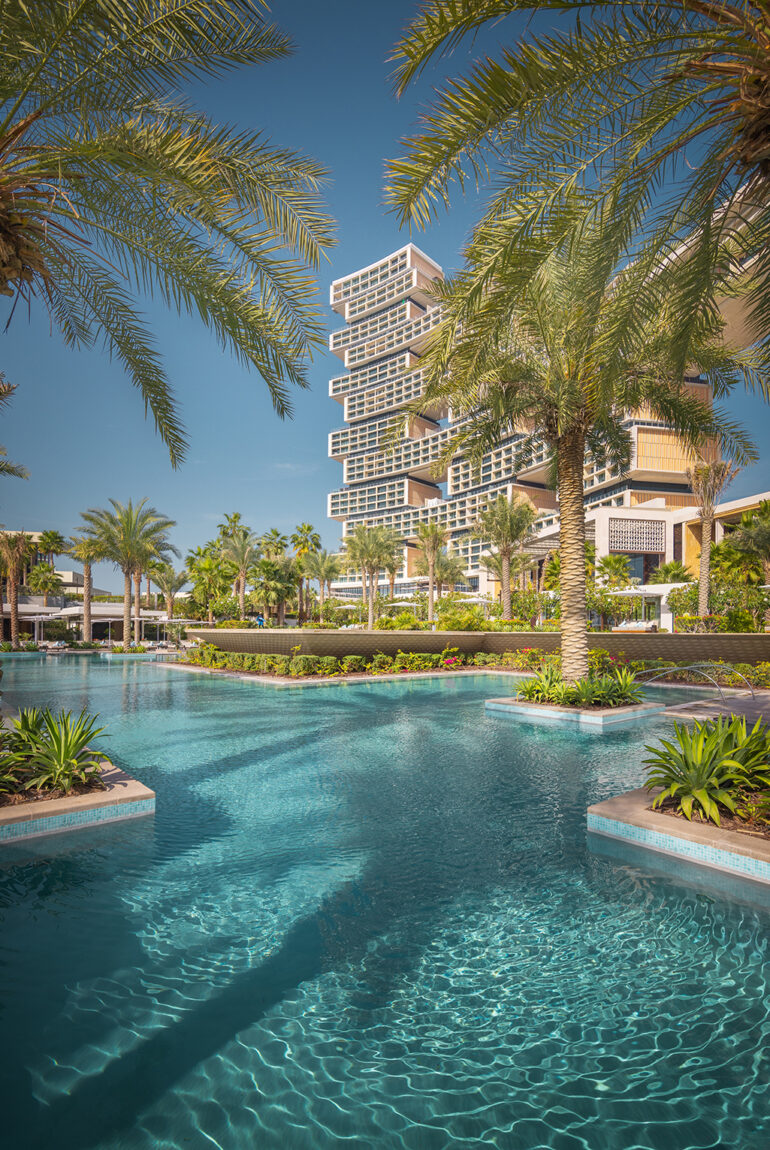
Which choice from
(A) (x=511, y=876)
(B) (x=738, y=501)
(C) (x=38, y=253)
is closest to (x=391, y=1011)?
(A) (x=511, y=876)

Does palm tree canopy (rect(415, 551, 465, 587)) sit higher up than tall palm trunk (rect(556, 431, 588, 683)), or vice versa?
palm tree canopy (rect(415, 551, 465, 587))

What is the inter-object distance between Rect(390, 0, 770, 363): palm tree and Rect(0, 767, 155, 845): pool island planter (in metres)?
6.16

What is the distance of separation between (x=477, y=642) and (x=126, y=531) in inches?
914

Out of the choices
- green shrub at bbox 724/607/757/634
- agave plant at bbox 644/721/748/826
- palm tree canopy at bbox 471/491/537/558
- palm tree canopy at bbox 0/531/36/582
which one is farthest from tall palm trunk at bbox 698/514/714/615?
palm tree canopy at bbox 0/531/36/582

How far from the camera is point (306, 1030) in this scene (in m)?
2.80

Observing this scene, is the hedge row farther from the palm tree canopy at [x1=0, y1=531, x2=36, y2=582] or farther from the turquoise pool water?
the palm tree canopy at [x1=0, y1=531, x2=36, y2=582]

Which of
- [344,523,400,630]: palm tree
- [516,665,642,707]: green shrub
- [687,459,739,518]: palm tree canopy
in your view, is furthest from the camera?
[344,523,400,630]: palm tree

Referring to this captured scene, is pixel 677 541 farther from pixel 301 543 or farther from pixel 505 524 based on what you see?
pixel 301 543

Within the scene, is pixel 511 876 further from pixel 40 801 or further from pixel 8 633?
pixel 8 633

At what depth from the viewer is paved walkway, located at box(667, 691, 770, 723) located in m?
10.8

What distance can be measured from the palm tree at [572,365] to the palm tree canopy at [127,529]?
27.4 metres

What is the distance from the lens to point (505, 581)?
3797cm

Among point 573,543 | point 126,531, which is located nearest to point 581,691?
point 573,543

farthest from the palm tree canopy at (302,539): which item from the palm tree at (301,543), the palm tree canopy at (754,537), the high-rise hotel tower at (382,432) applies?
the high-rise hotel tower at (382,432)
